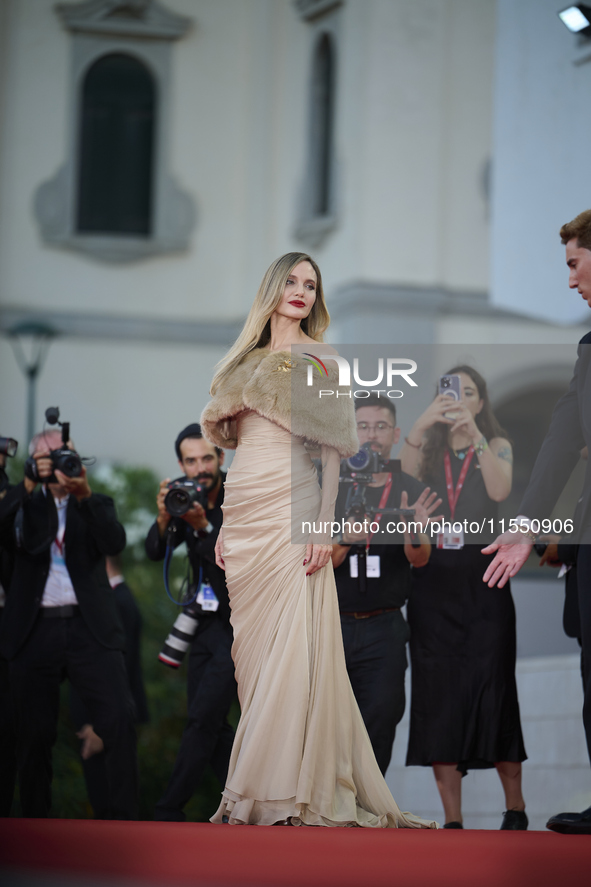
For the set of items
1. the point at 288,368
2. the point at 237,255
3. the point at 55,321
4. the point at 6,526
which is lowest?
the point at 6,526

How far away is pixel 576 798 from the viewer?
683 centimetres

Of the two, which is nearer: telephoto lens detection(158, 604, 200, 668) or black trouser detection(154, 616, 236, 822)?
black trouser detection(154, 616, 236, 822)

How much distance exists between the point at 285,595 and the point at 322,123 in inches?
420

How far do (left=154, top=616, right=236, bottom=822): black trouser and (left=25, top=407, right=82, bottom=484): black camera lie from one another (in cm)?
97

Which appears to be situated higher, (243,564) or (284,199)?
(284,199)

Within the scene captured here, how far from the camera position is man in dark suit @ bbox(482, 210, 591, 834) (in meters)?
4.19

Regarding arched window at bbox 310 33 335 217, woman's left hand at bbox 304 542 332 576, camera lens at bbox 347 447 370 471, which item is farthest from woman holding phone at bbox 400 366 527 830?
arched window at bbox 310 33 335 217

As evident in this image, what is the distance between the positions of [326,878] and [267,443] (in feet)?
5.41

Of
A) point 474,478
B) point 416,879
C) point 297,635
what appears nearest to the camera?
point 416,879

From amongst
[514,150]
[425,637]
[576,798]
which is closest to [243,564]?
[425,637]

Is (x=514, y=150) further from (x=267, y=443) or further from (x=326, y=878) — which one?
(x=326, y=878)

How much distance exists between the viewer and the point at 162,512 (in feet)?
18.8

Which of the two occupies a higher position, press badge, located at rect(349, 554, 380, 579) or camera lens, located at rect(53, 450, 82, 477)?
camera lens, located at rect(53, 450, 82, 477)

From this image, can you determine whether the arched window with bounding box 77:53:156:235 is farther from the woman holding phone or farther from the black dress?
the black dress
